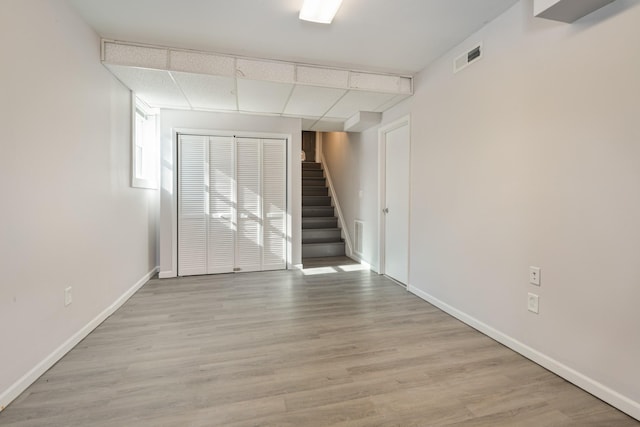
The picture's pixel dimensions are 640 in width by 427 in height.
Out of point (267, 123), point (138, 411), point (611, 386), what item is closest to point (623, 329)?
point (611, 386)

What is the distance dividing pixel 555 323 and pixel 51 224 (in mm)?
3439

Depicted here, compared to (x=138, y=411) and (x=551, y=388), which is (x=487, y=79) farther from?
(x=138, y=411)

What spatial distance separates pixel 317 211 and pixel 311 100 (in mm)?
3097

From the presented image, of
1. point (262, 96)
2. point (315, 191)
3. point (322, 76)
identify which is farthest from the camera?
point (315, 191)

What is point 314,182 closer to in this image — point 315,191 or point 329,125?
point 315,191

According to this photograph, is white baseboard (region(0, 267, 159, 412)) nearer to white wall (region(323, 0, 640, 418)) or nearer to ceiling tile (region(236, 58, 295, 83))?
ceiling tile (region(236, 58, 295, 83))

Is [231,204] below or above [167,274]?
above

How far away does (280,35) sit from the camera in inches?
106

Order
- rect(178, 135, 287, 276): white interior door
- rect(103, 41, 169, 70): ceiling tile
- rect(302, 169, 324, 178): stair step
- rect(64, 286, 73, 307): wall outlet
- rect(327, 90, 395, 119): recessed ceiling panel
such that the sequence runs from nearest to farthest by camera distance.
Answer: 1. rect(64, 286, 73, 307): wall outlet
2. rect(103, 41, 169, 70): ceiling tile
3. rect(327, 90, 395, 119): recessed ceiling panel
4. rect(178, 135, 287, 276): white interior door
5. rect(302, 169, 324, 178): stair step

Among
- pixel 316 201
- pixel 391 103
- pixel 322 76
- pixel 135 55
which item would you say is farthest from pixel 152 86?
pixel 316 201

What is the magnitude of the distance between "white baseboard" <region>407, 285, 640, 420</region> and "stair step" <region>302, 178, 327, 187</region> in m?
4.82

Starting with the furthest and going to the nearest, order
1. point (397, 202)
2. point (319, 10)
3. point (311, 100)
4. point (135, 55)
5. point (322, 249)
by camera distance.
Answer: point (322, 249) → point (397, 202) → point (311, 100) → point (135, 55) → point (319, 10)

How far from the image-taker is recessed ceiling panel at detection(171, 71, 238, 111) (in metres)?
3.08

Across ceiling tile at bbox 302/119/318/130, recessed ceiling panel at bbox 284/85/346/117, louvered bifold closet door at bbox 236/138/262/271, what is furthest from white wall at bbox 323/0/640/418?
louvered bifold closet door at bbox 236/138/262/271
